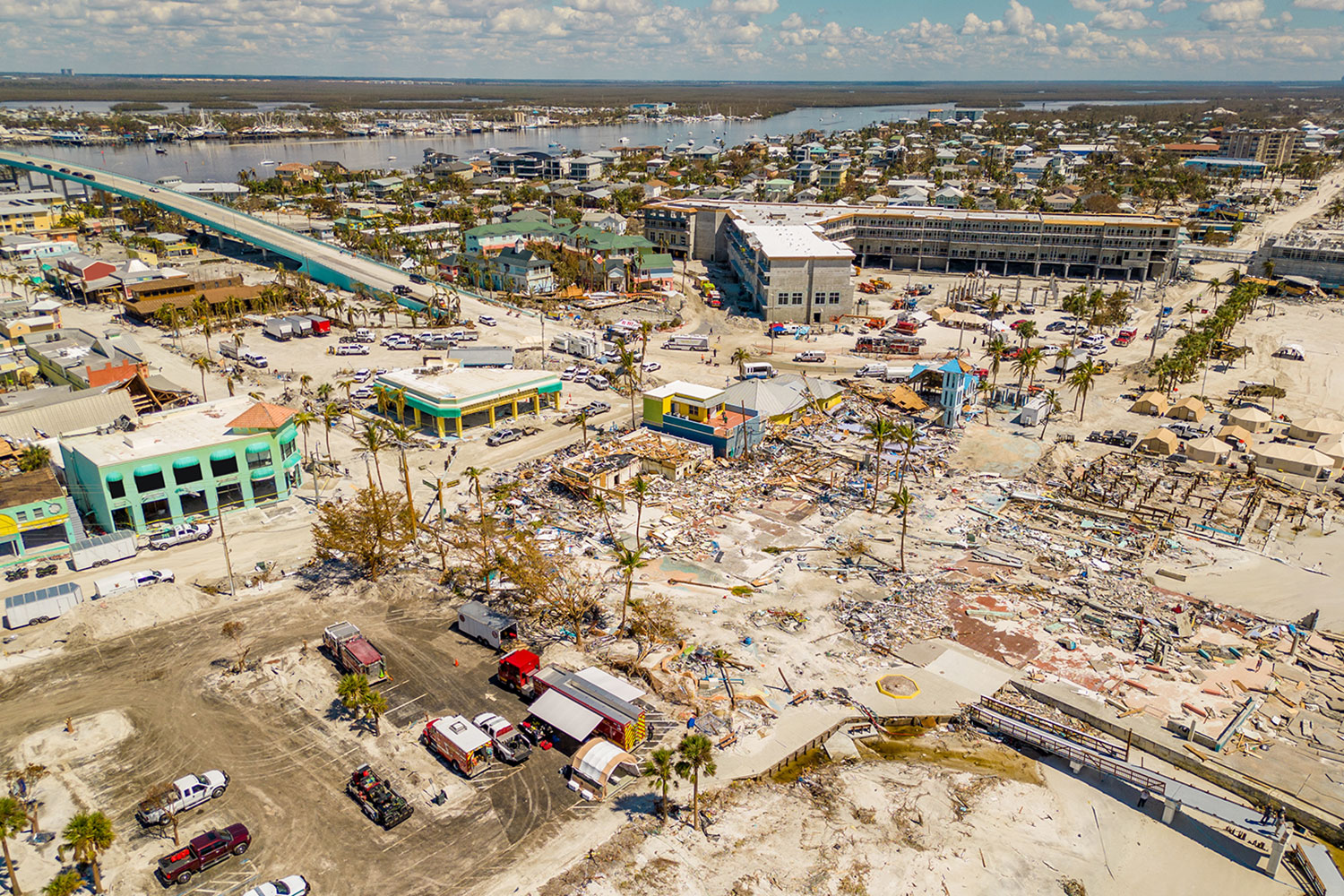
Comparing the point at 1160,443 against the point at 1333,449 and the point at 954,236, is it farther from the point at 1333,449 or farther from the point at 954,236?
the point at 954,236

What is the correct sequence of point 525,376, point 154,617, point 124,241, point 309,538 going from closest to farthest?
point 154,617 → point 309,538 → point 525,376 → point 124,241

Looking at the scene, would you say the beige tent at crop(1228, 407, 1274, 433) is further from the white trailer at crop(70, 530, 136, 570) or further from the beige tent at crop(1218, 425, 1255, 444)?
the white trailer at crop(70, 530, 136, 570)

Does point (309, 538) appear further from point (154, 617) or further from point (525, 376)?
point (525, 376)

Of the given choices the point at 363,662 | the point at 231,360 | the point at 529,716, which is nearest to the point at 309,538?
the point at 363,662

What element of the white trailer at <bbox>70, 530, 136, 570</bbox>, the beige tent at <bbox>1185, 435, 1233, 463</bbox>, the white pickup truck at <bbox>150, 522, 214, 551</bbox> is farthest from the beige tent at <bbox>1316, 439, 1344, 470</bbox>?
the white trailer at <bbox>70, 530, 136, 570</bbox>

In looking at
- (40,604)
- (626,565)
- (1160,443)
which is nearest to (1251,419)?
(1160,443)

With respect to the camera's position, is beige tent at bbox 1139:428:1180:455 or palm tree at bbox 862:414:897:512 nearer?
palm tree at bbox 862:414:897:512
